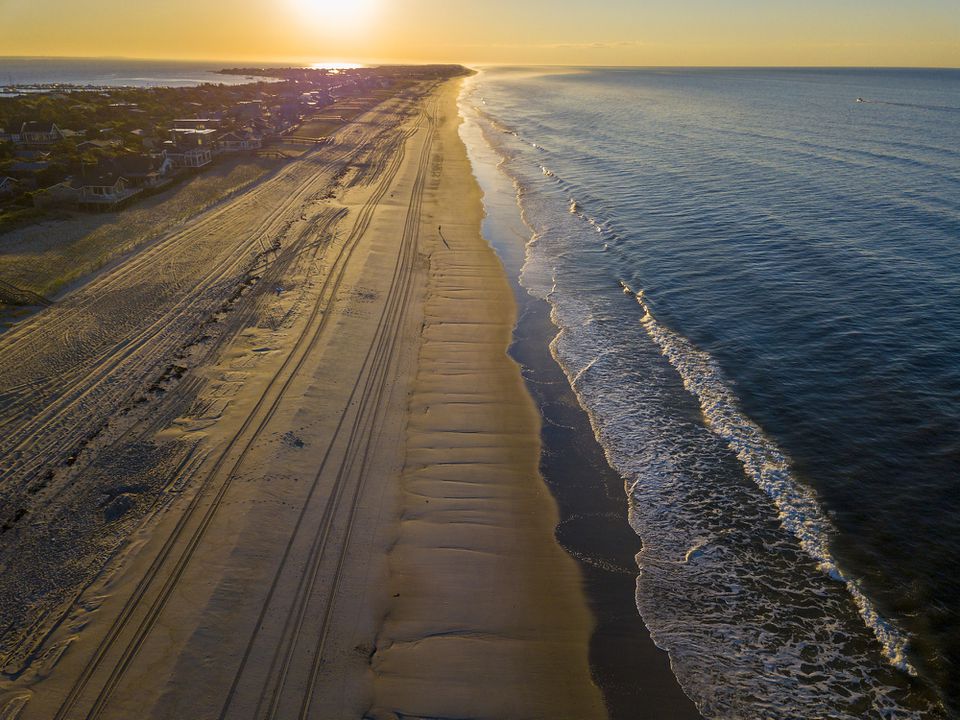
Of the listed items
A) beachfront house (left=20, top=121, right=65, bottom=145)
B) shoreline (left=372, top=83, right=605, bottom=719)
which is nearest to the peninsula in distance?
shoreline (left=372, top=83, right=605, bottom=719)

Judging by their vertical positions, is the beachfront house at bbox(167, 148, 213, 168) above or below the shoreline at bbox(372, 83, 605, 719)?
above

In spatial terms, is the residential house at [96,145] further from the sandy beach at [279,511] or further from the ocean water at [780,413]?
the ocean water at [780,413]

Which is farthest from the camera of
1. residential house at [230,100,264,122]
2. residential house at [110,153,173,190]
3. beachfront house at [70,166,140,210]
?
residential house at [230,100,264,122]

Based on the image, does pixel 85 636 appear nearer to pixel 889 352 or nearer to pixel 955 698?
pixel 955 698

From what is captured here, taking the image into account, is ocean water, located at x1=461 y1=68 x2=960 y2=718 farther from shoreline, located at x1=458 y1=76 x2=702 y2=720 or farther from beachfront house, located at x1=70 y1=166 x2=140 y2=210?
beachfront house, located at x1=70 y1=166 x2=140 y2=210

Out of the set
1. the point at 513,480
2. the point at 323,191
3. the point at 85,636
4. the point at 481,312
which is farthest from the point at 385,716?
the point at 323,191

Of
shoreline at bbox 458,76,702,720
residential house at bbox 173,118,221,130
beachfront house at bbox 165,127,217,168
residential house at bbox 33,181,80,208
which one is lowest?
shoreline at bbox 458,76,702,720

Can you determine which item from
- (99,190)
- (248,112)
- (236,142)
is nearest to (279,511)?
(99,190)
